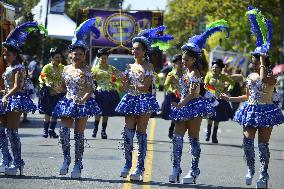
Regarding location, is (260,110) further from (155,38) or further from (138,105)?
(155,38)

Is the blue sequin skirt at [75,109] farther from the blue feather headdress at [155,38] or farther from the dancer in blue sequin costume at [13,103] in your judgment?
the blue feather headdress at [155,38]

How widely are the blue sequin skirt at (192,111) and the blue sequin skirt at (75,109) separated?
1098 millimetres

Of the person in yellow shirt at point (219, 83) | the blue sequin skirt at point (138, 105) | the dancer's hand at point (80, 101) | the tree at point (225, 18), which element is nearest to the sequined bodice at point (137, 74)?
the blue sequin skirt at point (138, 105)

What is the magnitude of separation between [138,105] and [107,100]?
29.9 feet

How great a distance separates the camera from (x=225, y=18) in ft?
138

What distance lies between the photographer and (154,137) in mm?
23078

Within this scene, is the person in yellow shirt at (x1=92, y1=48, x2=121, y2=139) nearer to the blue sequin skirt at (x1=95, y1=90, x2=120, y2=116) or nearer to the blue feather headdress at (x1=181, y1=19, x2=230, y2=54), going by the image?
the blue sequin skirt at (x1=95, y1=90, x2=120, y2=116)

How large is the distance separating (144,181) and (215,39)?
70281 mm

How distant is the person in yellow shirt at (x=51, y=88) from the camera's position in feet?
69.1

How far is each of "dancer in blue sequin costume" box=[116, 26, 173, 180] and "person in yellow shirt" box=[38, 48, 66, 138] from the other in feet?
22.4

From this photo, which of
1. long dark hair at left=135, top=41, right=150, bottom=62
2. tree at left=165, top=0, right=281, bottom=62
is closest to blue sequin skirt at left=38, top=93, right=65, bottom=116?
tree at left=165, top=0, right=281, bottom=62

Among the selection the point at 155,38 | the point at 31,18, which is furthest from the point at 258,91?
the point at 31,18

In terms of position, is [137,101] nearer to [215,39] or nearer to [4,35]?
[4,35]

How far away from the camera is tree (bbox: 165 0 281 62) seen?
139ft
